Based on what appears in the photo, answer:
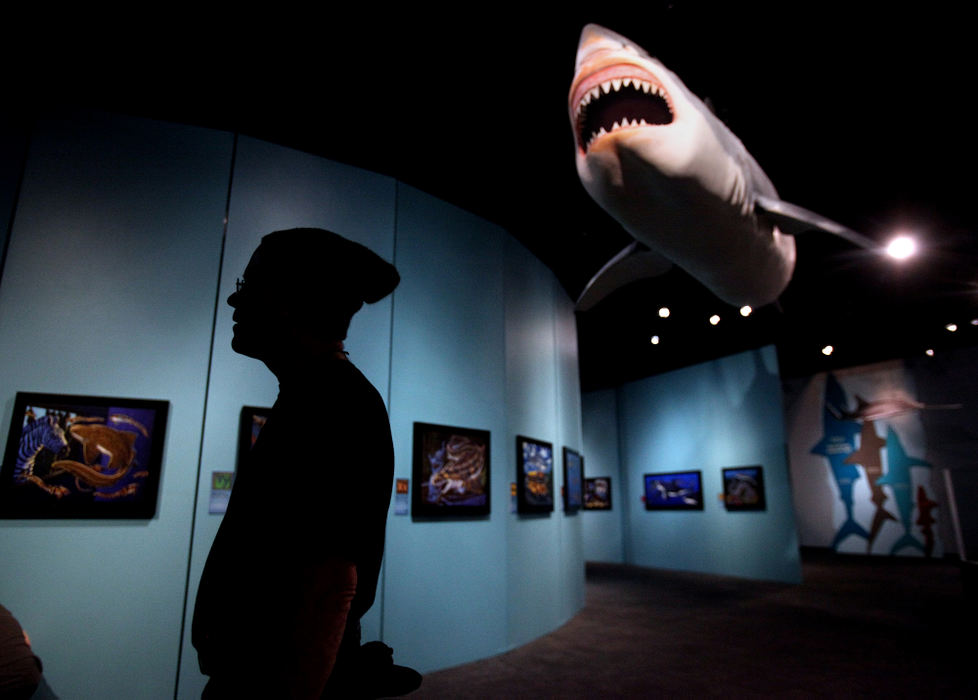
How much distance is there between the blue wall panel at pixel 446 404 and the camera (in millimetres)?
4180

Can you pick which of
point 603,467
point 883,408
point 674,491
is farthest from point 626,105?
point 883,408

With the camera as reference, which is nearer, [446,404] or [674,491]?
[446,404]

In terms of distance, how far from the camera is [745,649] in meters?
4.89

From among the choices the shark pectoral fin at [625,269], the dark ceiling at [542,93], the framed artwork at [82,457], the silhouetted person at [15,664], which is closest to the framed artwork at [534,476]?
the shark pectoral fin at [625,269]

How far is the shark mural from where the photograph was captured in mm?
11977

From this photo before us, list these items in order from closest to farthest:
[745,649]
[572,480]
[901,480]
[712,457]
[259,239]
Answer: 1. [259,239]
2. [745,649]
3. [572,480]
4. [712,457]
5. [901,480]

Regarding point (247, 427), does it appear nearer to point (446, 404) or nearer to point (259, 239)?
point (259, 239)

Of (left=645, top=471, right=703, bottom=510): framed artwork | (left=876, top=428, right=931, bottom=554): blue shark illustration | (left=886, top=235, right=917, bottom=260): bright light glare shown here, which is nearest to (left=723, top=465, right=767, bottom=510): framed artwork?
(left=645, top=471, right=703, bottom=510): framed artwork

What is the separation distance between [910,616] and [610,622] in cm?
345

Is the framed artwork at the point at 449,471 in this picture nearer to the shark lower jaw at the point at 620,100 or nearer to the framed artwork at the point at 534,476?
the framed artwork at the point at 534,476

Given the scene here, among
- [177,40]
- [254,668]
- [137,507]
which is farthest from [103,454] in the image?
[254,668]

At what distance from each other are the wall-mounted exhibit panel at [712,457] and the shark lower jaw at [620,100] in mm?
7546

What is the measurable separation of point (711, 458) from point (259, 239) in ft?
29.3

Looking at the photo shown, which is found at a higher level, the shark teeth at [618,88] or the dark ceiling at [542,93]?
the dark ceiling at [542,93]
